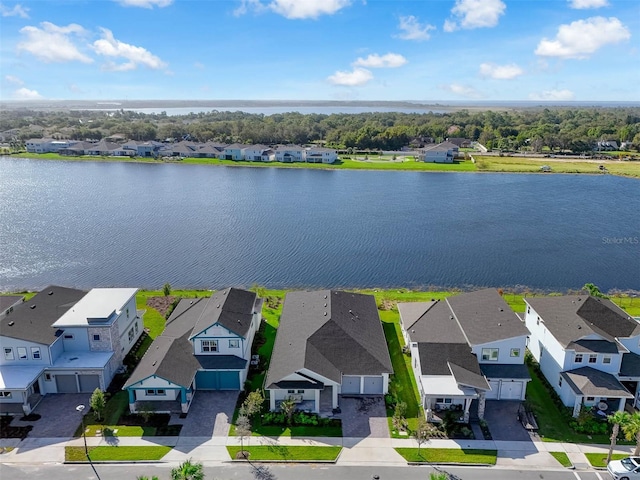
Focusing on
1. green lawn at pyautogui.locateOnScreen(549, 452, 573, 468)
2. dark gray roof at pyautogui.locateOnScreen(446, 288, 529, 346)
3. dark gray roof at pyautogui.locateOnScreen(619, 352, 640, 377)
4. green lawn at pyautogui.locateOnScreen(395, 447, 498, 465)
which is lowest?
green lawn at pyautogui.locateOnScreen(549, 452, 573, 468)

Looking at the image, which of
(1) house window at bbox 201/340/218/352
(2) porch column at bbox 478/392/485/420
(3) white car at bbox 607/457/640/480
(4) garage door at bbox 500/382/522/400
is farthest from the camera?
(1) house window at bbox 201/340/218/352

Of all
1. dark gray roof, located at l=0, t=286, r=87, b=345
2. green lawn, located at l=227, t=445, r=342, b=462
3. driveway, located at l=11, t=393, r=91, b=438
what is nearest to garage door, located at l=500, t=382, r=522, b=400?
green lawn, located at l=227, t=445, r=342, b=462

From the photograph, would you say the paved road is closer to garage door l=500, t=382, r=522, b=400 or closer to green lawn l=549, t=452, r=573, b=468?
green lawn l=549, t=452, r=573, b=468

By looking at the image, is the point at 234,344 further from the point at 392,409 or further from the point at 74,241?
the point at 74,241

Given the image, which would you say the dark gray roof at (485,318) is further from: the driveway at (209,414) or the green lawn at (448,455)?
the driveway at (209,414)

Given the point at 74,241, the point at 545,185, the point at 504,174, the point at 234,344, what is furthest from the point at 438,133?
the point at 234,344

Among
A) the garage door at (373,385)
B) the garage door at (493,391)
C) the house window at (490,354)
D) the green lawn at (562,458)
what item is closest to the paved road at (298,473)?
the green lawn at (562,458)
